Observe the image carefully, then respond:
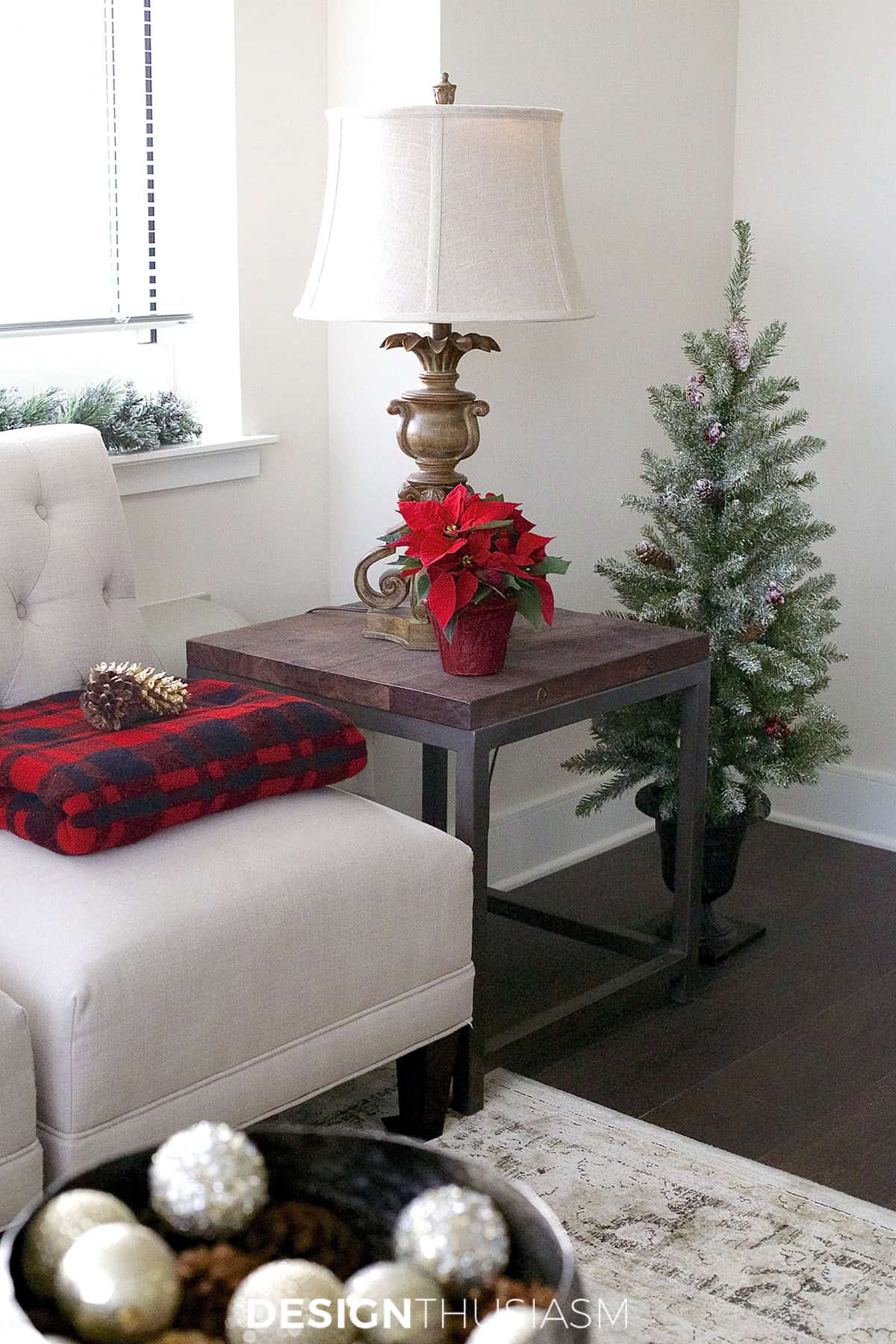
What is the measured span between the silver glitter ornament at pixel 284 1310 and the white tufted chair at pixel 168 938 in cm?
70

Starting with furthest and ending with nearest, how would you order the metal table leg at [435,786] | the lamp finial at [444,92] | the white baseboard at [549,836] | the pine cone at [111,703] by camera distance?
1. the white baseboard at [549,836]
2. the metal table leg at [435,786]
3. the lamp finial at [444,92]
4. the pine cone at [111,703]

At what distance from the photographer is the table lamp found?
214 cm

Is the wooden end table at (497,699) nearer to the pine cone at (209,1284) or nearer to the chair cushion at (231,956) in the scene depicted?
the chair cushion at (231,956)

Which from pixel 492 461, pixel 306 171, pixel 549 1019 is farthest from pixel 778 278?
pixel 549 1019

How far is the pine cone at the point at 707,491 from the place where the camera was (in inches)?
100

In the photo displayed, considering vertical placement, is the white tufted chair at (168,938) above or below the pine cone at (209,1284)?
below

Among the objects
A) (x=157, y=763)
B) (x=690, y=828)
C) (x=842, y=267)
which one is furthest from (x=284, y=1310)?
(x=842, y=267)

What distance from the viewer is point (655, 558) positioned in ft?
8.69

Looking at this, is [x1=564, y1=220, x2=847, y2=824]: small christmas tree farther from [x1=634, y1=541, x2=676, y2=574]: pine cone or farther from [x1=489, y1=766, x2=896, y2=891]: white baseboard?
[x1=489, y1=766, x2=896, y2=891]: white baseboard

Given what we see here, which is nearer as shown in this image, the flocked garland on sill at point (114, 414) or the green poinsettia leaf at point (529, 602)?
the green poinsettia leaf at point (529, 602)

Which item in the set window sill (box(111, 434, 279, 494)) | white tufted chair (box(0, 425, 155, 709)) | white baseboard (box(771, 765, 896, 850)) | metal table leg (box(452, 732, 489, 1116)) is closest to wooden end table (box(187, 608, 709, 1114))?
metal table leg (box(452, 732, 489, 1116))

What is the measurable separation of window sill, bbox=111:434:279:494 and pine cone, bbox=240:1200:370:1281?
5.44 feet

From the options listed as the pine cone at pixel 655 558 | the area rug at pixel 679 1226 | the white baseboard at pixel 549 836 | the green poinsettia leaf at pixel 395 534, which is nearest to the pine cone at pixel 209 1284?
the area rug at pixel 679 1226

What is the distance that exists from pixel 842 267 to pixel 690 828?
54.7 inches
